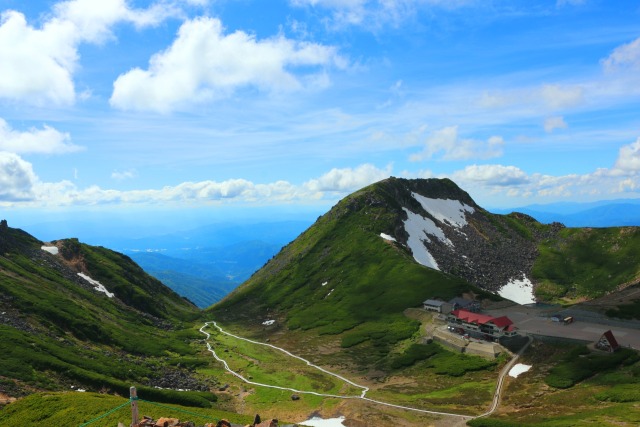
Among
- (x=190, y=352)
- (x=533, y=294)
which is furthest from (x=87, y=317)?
(x=533, y=294)

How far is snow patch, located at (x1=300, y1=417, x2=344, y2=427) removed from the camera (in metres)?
61.6

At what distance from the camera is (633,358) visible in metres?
70.6

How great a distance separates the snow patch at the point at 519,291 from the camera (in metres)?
181

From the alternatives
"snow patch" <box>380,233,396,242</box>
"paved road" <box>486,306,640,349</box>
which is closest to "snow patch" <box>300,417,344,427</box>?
"paved road" <box>486,306,640,349</box>

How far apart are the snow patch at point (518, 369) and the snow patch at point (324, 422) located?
114ft

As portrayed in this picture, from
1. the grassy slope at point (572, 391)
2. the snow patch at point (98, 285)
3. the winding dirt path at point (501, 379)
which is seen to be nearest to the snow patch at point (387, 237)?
the winding dirt path at point (501, 379)

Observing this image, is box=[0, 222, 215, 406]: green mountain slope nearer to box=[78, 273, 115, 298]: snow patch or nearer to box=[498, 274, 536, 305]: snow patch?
box=[78, 273, 115, 298]: snow patch

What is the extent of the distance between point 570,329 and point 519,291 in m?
106

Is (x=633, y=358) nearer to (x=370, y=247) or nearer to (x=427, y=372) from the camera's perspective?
(x=427, y=372)

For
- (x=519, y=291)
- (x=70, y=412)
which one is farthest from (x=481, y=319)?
(x=519, y=291)

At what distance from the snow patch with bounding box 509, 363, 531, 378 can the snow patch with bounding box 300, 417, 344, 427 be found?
34.9 metres

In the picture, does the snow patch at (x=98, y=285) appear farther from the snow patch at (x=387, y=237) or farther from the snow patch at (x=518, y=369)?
the snow patch at (x=518, y=369)

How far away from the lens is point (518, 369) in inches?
3073

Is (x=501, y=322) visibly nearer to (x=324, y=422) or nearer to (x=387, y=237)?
(x=324, y=422)
